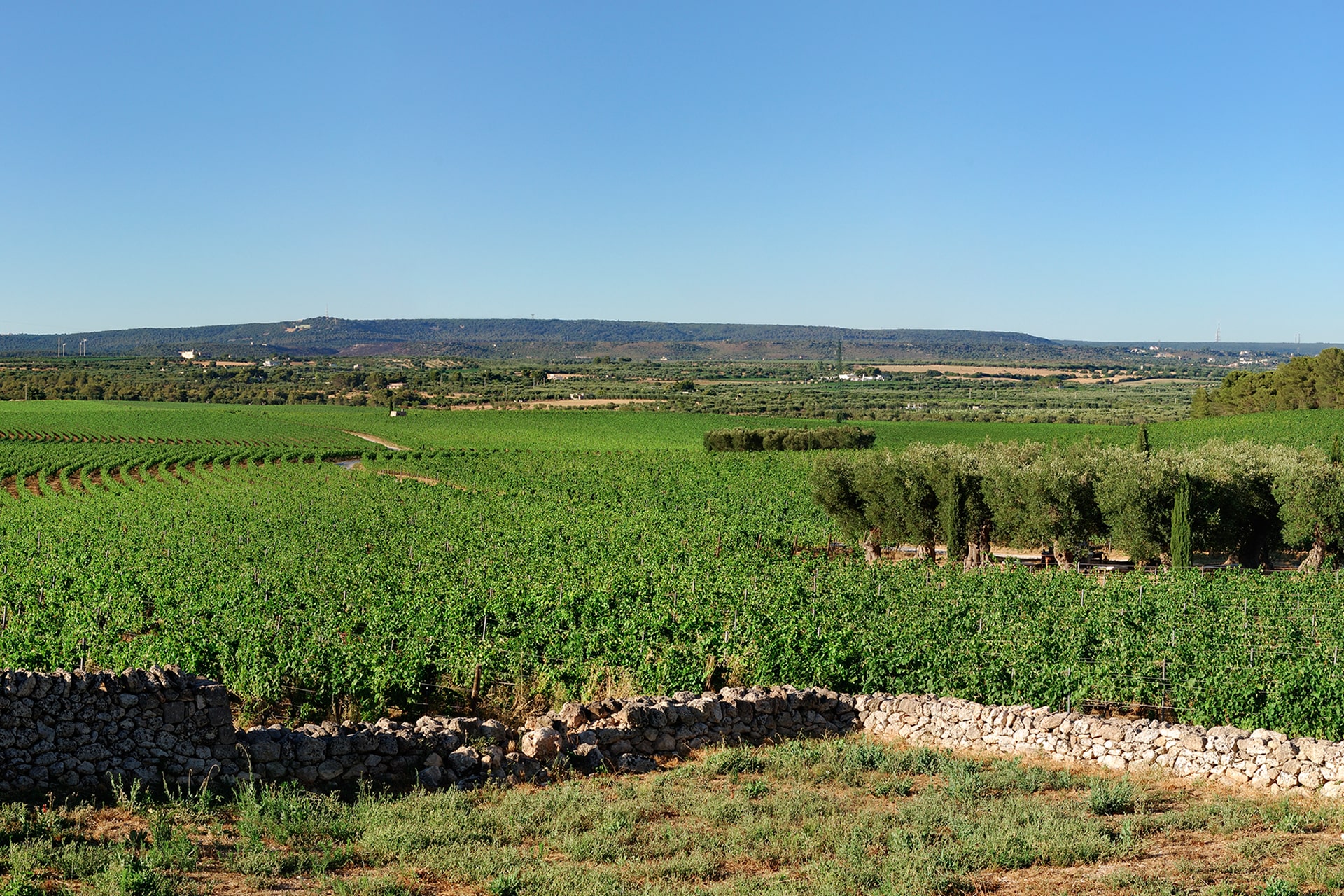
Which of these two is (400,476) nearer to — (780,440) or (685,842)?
(780,440)

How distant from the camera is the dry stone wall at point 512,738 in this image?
12.9 meters

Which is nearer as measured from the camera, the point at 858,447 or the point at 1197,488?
the point at 1197,488

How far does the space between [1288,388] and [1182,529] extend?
78.8 m

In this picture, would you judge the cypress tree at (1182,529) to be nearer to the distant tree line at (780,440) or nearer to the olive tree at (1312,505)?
the olive tree at (1312,505)

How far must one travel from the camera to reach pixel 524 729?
16.0 meters

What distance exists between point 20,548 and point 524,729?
30.2 metres

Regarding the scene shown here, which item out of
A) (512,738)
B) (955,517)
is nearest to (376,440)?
(955,517)

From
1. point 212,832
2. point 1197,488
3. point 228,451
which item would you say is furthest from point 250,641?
point 228,451

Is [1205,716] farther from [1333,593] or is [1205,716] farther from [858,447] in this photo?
[858,447]

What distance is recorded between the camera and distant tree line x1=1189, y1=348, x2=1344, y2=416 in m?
105

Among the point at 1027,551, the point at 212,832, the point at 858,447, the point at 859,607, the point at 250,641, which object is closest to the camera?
the point at 212,832

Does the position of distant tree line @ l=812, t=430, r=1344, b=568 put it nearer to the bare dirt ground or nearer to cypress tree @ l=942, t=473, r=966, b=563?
cypress tree @ l=942, t=473, r=966, b=563

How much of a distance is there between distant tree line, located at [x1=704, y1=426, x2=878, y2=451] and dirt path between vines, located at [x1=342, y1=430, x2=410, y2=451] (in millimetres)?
30025

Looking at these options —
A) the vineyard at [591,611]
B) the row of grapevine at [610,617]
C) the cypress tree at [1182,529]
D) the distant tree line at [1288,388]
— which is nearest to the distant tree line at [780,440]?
the vineyard at [591,611]
